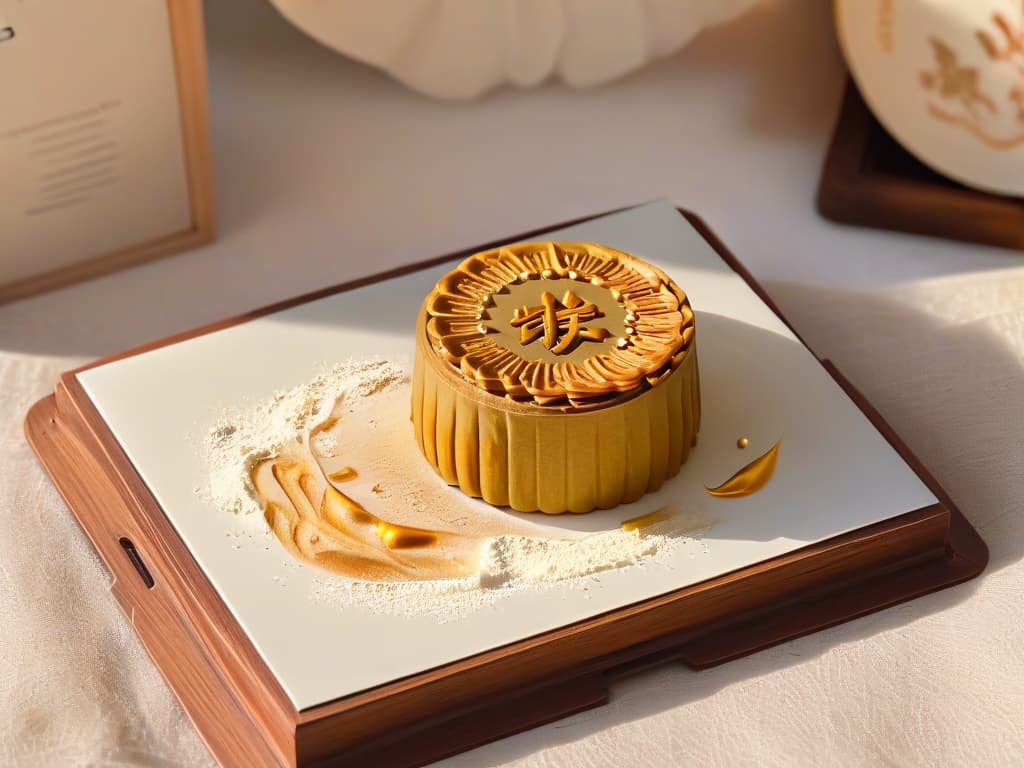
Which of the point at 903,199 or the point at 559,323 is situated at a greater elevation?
the point at 559,323

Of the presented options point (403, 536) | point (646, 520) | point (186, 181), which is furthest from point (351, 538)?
point (186, 181)

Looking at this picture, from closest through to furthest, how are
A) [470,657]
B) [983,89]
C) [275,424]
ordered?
[470,657], [275,424], [983,89]

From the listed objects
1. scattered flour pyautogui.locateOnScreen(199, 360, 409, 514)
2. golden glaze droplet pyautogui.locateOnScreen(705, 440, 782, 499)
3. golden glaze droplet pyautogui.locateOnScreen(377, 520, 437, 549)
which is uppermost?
scattered flour pyautogui.locateOnScreen(199, 360, 409, 514)

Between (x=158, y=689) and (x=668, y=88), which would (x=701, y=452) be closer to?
(x=158, y=689)

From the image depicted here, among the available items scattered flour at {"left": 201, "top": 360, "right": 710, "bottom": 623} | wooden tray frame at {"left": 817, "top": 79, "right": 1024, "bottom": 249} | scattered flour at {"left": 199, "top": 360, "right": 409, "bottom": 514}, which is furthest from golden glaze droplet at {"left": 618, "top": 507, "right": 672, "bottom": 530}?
wooden tray frame at {"left": 817, "top": 79, "right": 1024, "bottom": 249}

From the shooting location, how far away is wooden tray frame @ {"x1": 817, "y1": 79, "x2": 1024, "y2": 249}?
1037mm

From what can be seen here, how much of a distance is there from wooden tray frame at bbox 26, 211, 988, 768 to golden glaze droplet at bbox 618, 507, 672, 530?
0.16 feet

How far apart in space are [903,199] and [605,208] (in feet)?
0.67

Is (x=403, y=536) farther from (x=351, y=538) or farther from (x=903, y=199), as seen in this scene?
(x=903, y=199)

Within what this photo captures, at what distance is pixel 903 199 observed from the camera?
3.43 feet

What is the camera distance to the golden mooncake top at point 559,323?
75cm

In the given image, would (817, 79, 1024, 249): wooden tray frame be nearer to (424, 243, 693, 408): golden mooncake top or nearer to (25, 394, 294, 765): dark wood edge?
(424, 243, 693, 408): golden mooncake top

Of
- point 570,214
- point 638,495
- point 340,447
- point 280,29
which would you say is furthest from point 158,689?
point 280,29

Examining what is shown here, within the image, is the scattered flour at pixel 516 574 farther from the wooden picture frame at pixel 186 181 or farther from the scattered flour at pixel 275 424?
the wooden picture frame at pixel 186 181
